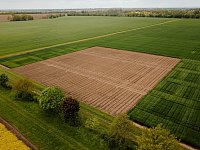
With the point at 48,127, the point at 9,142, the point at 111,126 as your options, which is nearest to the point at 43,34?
the point at 48,127

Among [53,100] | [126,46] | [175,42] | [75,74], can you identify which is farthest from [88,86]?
[175,42]

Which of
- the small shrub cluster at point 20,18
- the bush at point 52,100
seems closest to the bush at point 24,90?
the bush at point 52,100

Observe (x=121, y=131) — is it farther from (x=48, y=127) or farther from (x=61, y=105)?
(x=48, y=127)

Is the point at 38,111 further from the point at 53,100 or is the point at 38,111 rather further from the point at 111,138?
the point at 111,138

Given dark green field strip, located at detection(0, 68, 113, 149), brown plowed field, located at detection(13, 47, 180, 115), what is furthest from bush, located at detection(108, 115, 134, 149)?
brown plowed field, located at detection(13, 47, 180, 115)

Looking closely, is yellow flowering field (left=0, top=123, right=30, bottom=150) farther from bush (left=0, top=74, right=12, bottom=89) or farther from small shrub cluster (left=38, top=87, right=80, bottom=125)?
bush (left=0, top=74, right=12, bottom=89)
